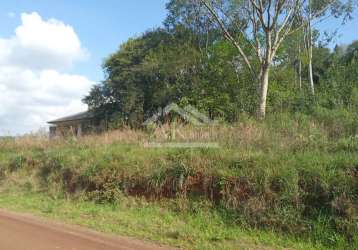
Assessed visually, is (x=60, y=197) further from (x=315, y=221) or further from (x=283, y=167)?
(x=315, y=221)

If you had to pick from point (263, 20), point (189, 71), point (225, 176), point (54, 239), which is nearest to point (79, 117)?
point (189, 71)

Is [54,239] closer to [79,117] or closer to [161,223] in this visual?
[161,223]

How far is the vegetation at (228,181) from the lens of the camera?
7590 mm

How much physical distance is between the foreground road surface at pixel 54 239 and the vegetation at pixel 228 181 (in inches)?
21.2

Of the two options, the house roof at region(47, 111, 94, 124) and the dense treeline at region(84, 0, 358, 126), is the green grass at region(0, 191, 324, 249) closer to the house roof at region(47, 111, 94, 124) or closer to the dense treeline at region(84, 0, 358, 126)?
the dense treeline at region(84, 0, 358, 126)

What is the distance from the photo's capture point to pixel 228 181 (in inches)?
358

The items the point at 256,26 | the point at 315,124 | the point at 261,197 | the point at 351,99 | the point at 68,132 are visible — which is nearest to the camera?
the point at 261,197

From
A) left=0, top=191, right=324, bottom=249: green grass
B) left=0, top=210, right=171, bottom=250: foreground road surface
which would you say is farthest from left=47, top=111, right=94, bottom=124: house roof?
left=0, top=210, right=171, bottom=250: foreground road surface

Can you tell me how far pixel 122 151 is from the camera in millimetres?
12531

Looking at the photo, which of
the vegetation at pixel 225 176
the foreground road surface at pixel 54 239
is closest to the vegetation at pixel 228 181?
the vegetation at pixel 225 176

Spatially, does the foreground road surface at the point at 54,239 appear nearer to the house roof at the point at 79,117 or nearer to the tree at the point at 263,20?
the tree at the point at 263,20

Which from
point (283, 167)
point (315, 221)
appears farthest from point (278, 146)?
point (315, 221)

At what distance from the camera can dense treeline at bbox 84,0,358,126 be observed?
25.1m

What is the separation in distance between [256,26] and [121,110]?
13.4 metres
